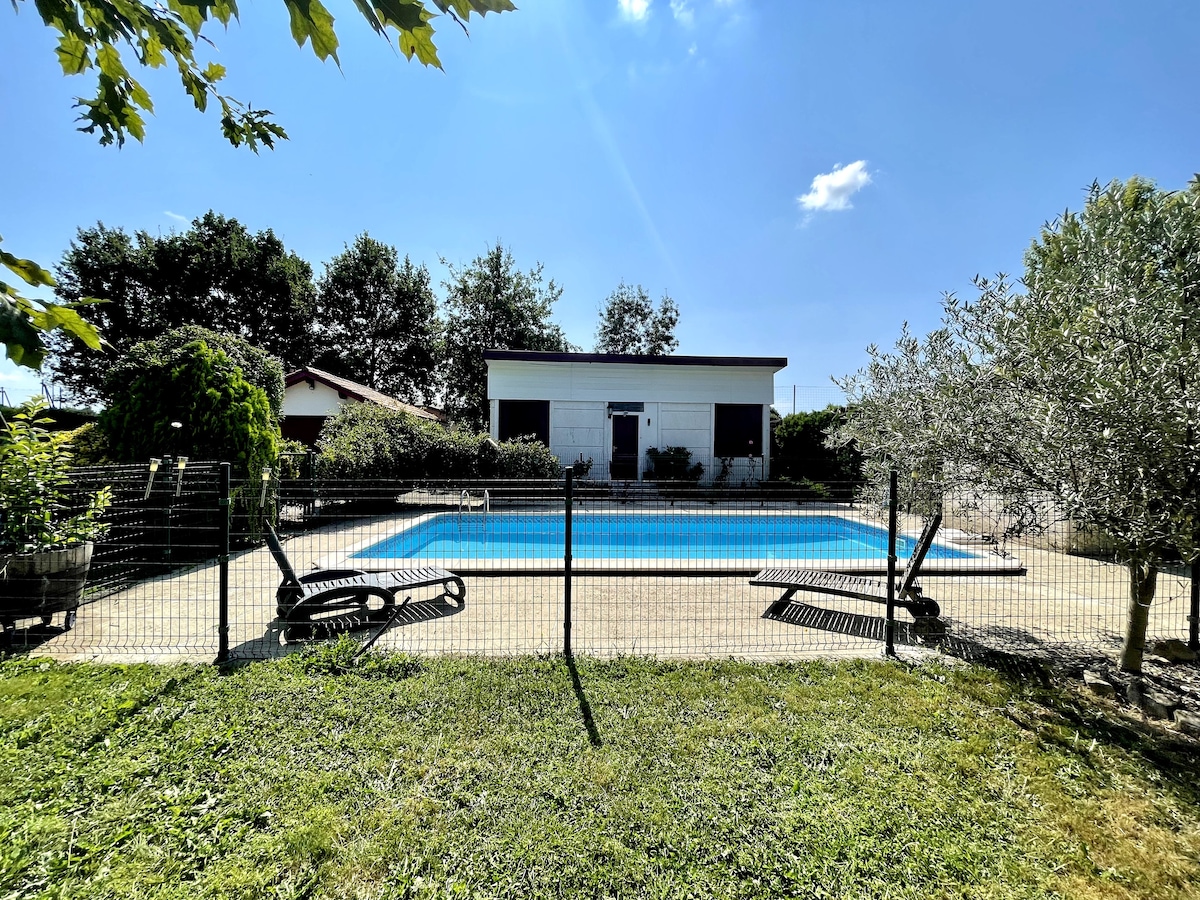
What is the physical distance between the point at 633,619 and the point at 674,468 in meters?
11.9

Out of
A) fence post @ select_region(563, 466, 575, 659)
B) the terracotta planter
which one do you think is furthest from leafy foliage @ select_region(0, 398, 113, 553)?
fence post @ select_region(563, 466, 575, 659)

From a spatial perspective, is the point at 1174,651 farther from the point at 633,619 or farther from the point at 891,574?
the point at 633,619

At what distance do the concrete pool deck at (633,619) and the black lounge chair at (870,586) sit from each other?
7.0 inches

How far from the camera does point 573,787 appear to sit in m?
2.39

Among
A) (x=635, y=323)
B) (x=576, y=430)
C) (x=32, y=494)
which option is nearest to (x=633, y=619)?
(x=32, y=494)

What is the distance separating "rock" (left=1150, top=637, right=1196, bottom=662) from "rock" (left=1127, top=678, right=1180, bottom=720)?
1182 mm

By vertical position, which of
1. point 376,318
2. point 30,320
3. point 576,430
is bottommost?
point 30,320

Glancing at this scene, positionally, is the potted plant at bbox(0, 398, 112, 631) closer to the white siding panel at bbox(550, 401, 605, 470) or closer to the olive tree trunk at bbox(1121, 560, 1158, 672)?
the olive tree trunk at bbox(1121, 560, 1158, 672)

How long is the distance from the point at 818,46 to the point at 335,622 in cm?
1238

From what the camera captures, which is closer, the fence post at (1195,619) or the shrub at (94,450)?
the fence post at (1195,619)

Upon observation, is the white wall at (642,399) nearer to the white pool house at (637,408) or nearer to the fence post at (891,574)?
the white pool house at (637,408)

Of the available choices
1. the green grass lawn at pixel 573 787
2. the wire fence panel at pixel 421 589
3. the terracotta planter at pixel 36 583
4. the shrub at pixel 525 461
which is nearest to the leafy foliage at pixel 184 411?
the wire fence panel at pixel 421 589

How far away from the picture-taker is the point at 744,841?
2.08 metres

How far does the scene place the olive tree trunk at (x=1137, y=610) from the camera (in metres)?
3.40
